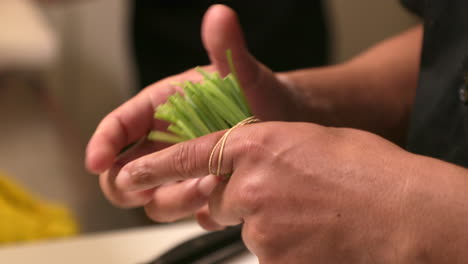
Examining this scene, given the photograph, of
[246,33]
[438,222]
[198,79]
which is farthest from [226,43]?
[246,33]

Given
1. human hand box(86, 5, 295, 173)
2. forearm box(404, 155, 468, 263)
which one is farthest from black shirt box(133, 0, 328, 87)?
forearm box(404, 155, 468, 263)

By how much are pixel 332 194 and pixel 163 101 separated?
0.82 feet

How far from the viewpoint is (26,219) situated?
894 millimetres

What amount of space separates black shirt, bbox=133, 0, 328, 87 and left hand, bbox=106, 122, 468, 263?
77cm

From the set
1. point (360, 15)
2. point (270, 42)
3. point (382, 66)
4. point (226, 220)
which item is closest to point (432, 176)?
point (226, 220)

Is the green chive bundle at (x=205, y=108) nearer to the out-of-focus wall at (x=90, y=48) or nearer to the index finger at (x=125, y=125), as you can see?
the index finger at (x=125, y=125)

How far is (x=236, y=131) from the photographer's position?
456 mm

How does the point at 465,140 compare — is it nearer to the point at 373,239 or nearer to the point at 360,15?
the point at 373,239

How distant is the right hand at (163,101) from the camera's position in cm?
57

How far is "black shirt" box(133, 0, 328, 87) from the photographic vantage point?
123 centimetres

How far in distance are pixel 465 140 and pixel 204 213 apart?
0.91 feet

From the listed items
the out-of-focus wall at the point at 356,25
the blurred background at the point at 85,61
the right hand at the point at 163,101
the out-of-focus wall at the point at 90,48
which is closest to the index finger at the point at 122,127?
the right hand at the point at 163,101

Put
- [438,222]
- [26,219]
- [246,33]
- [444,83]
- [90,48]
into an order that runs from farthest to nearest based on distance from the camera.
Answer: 1. [90,48]
2. [246,33]
3. [26,219]
4. [444,83]
5. [438,222]

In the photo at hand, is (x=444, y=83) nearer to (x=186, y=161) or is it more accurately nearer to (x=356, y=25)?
(x=186, y=161)
